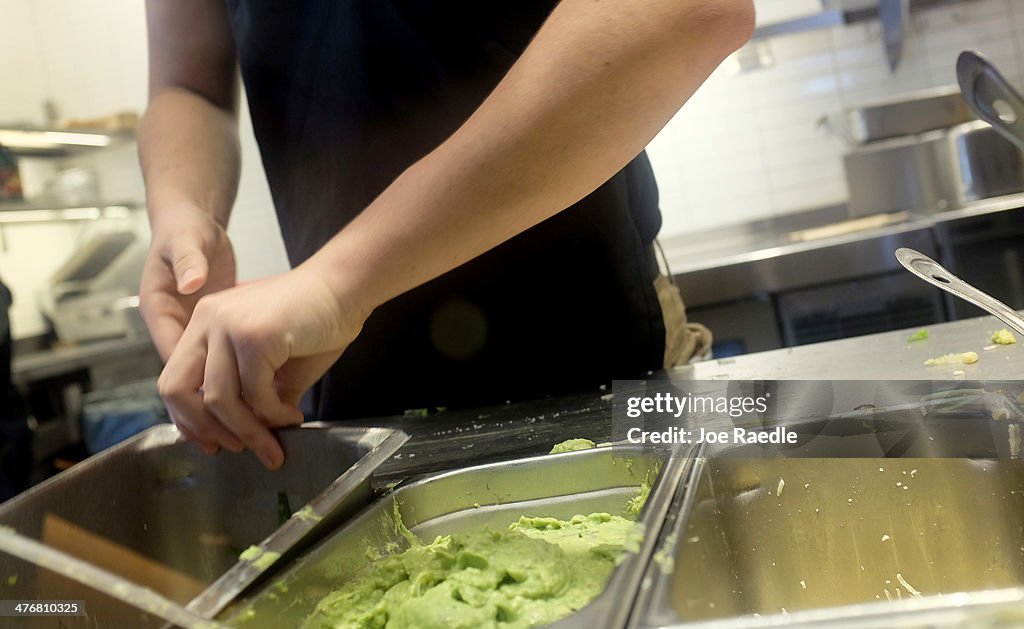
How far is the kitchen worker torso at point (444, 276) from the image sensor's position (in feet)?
2.86

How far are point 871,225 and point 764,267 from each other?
1.30 feet

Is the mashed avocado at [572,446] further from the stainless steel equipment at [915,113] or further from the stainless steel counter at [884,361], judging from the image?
the stainless steel equipment at [915,113]

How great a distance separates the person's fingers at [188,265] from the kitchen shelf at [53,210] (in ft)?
6.47

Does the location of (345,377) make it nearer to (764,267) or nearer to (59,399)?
(764,267)

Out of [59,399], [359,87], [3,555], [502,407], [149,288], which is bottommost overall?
[59,399]

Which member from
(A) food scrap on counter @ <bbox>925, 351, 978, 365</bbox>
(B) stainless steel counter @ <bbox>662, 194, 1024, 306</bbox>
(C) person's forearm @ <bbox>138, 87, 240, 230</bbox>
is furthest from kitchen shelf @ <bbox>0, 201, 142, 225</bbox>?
(A) food scrap on counter @ <bbox>925, 351, 978, 365</bbox>

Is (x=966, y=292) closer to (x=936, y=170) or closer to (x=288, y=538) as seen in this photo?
(x=288, y=538)

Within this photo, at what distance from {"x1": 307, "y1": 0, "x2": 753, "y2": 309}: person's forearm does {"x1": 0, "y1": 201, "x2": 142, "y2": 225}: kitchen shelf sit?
223cm

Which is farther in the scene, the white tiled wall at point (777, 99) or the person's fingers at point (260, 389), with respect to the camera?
the white tiled wall at point (777, 99)

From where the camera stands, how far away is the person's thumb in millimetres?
701

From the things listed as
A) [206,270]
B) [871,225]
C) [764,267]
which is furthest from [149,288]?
[871,225]

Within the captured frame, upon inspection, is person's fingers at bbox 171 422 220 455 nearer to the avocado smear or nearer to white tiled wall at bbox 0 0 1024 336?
the avocado smear

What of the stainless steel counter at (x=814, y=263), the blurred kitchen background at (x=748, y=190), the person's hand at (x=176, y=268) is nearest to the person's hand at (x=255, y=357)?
the person's hand at (x=176, y=268)

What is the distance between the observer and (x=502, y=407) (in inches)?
34.1
